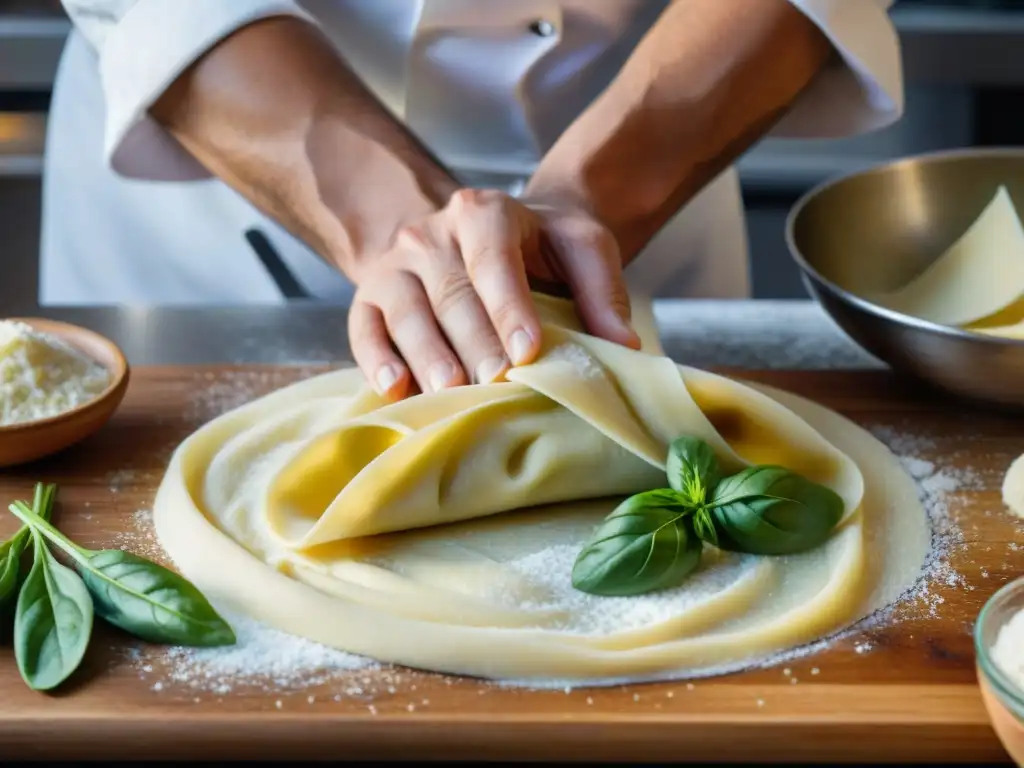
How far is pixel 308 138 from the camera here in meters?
1.49

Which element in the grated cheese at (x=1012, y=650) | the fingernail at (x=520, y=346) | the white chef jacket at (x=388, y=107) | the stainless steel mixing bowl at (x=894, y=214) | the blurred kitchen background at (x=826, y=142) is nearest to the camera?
the grated cheese at (x=1012, y=650)

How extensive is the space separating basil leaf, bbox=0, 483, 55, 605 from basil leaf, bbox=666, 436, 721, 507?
1.95 ft

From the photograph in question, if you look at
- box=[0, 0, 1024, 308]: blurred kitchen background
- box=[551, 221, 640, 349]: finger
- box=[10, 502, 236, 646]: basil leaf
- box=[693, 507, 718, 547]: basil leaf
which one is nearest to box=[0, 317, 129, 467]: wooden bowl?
box=[10, 502, 236, 646]: basil leaf

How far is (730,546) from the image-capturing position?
117cm

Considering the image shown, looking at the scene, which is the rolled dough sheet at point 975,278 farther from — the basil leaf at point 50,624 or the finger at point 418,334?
the basil leaf at point 50,624

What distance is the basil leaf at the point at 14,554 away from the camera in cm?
106

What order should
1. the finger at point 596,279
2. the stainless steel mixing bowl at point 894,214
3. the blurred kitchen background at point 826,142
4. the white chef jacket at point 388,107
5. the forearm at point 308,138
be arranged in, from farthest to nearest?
the blurred kitchen background at point 826,142, the stainless steel mixing bowl at point 894,214, the white chef jacket at point 388,107, the forearm at point 308,138, the finger at point 596,279

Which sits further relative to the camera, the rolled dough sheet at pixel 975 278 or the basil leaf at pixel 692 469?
the rolled dough sheet at pixel 975 278

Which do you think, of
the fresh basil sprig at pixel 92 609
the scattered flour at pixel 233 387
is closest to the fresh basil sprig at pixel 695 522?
the fresh basil sprig at pixel 92 609

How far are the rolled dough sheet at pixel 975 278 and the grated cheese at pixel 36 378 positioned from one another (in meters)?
0.99

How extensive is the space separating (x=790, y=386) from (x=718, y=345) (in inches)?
7.3

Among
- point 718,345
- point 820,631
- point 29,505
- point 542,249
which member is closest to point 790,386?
point 718,345

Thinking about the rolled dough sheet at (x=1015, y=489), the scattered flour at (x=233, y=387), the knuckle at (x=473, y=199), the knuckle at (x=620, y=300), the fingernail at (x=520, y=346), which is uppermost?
the knuckle at (x=473, y=199)

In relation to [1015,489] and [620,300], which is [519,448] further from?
[1015,489]
